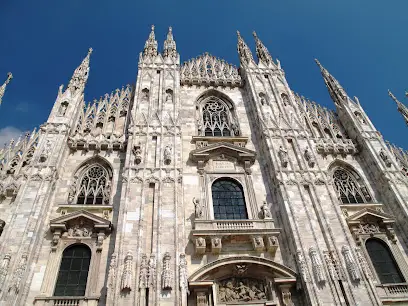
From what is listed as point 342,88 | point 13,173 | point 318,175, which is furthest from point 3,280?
point 342,88

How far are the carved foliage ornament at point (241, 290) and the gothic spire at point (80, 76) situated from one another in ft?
44.0

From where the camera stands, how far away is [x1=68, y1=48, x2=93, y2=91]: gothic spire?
1878cm

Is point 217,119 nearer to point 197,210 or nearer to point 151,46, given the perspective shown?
point 197,210

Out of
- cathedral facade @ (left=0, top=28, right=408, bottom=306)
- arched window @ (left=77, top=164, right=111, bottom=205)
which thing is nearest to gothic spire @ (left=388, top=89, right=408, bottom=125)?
cathedral facade @ (left=0, top=28, right=408, bottom=306)

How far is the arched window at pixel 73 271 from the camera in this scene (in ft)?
38.4

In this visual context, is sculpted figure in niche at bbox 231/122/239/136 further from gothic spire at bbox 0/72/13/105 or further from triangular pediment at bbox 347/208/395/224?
gothic spire at bbox 0/72/13/105

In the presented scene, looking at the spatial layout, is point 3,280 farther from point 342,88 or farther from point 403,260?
point 342,88

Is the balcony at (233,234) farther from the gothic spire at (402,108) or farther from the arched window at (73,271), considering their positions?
the gothic spire at (402,108)

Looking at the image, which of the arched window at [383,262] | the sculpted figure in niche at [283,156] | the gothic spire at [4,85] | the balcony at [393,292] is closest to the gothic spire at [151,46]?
the gothic spire at [4,85]

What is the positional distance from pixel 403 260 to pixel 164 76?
15.2 m

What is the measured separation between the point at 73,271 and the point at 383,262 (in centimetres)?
1223

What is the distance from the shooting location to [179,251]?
1201 cm

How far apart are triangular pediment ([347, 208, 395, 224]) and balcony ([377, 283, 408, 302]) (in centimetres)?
277

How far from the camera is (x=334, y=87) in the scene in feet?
70.4
